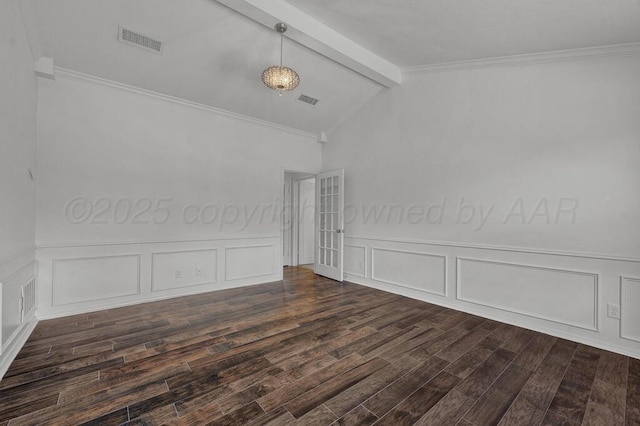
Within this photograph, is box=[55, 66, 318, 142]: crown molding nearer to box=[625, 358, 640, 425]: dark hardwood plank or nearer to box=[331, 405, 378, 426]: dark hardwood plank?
box=[331, 405, 378, 426]: dark hardwood plank

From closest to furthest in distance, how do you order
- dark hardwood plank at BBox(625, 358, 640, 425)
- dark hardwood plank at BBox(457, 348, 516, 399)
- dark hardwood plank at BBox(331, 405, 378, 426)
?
dark hardwood plank at BBox(331, 405, 378, 426) < dark hardwood plank at BBox(625, 358, 640, 425) < dark hardwood plank at BBox(457, 348, 516, 399)

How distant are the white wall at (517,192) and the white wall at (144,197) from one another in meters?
2.19

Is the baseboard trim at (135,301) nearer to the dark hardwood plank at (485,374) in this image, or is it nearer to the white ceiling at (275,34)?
the white ceiling at (275,34)

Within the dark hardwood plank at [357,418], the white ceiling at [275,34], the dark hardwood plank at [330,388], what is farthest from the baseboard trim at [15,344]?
the white ceiling at [275,34]

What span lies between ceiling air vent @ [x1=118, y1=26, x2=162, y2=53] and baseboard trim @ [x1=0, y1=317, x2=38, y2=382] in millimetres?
3102

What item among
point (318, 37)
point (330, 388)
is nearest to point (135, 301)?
point (330, 388)

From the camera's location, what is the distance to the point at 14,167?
8.41 ft

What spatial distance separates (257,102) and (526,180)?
12.6 ft

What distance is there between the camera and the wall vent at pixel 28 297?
2.78 m

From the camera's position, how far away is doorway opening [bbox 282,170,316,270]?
23.1 ft

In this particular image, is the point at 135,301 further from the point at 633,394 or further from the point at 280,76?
the point at 633,394

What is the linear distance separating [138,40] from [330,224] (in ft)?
12.9

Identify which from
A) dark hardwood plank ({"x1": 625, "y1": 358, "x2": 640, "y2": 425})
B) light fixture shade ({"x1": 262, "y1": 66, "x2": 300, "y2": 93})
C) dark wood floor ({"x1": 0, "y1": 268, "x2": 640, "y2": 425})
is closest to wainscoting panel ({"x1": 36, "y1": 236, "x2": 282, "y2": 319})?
dark wood floor ({"x1": 0, "y1": 268, "x2": 640, "y2": 425})

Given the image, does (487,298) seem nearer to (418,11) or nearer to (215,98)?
(418,11)
